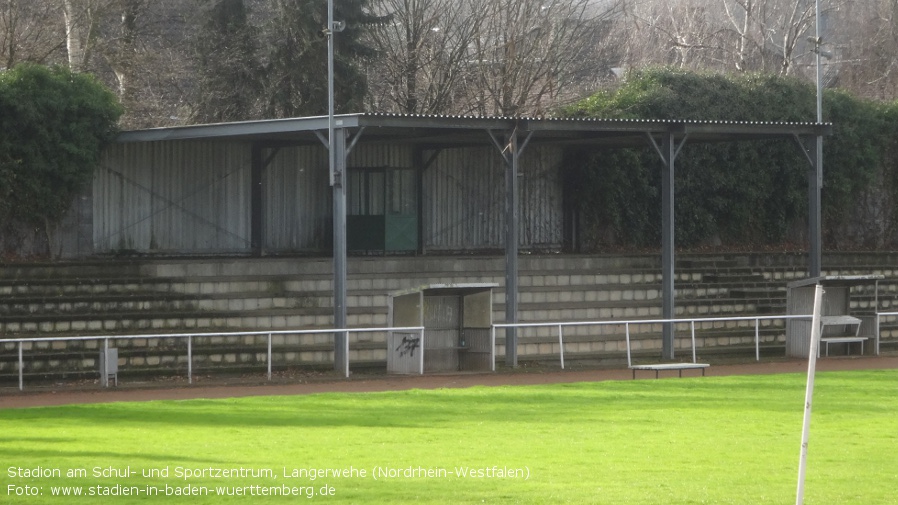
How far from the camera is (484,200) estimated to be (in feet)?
103

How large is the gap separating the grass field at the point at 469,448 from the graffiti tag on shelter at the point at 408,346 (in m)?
2.63

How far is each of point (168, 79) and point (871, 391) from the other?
80.7 feet

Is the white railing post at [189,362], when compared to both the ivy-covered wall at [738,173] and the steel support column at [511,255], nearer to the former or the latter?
the steel support column at [511,255]

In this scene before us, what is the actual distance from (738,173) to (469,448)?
79.8 feet

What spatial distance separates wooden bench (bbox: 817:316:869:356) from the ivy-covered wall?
8611mm

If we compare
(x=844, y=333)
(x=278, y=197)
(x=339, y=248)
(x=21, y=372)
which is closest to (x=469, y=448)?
(x=21, y=372)

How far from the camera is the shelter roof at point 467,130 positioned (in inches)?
858

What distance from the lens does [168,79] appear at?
3722 cm

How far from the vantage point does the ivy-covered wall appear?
1310 inches

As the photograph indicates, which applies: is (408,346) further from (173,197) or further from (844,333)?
(844,333)

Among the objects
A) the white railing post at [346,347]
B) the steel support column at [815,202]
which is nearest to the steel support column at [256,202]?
the white railing post at [346,347]

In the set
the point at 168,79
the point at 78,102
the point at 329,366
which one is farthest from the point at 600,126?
the point at 168,79

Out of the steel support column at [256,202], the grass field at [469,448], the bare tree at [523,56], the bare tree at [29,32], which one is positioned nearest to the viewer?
the grass field at [469,448]

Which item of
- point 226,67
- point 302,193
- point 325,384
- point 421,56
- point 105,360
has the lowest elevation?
point 325,384
